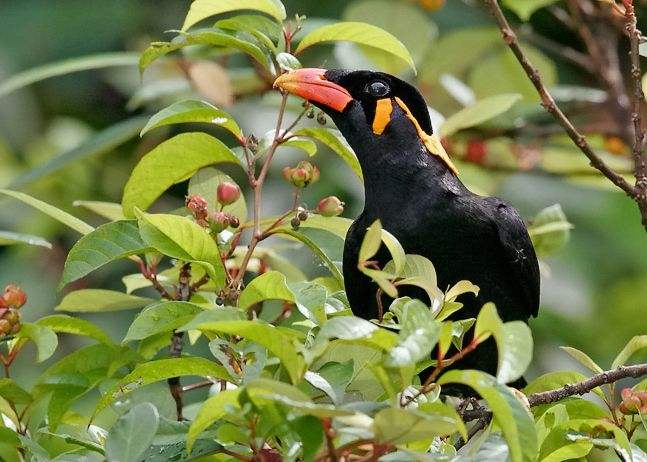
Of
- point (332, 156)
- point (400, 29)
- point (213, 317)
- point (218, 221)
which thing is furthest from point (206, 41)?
point (332, 156)

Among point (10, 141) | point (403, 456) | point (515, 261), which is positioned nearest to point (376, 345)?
point (403, 456)

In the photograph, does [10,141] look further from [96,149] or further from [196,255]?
[196,255]

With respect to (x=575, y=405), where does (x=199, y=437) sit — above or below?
above

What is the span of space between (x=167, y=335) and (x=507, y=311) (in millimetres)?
1059

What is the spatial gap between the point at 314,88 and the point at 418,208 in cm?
42

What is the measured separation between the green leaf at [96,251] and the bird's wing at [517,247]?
3.60 feet

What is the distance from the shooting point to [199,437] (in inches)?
84.6

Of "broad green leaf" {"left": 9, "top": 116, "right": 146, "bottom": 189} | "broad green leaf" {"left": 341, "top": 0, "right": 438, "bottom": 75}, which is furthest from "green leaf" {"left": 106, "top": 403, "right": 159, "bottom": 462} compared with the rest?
"broad green leaf" {"left": 341, "top": 0, "right": 438, "bottom": 75}

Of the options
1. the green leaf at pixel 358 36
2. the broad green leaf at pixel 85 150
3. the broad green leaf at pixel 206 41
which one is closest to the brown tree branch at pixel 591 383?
the green leaf at pixel 358 36

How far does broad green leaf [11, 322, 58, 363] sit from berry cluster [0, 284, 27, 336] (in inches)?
0.8

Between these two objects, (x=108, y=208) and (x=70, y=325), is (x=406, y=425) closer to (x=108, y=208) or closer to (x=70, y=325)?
(x=70, y=325)

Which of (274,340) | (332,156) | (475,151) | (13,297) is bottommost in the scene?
(332,156)

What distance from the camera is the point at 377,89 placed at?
3.34m

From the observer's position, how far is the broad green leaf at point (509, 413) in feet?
5.94
